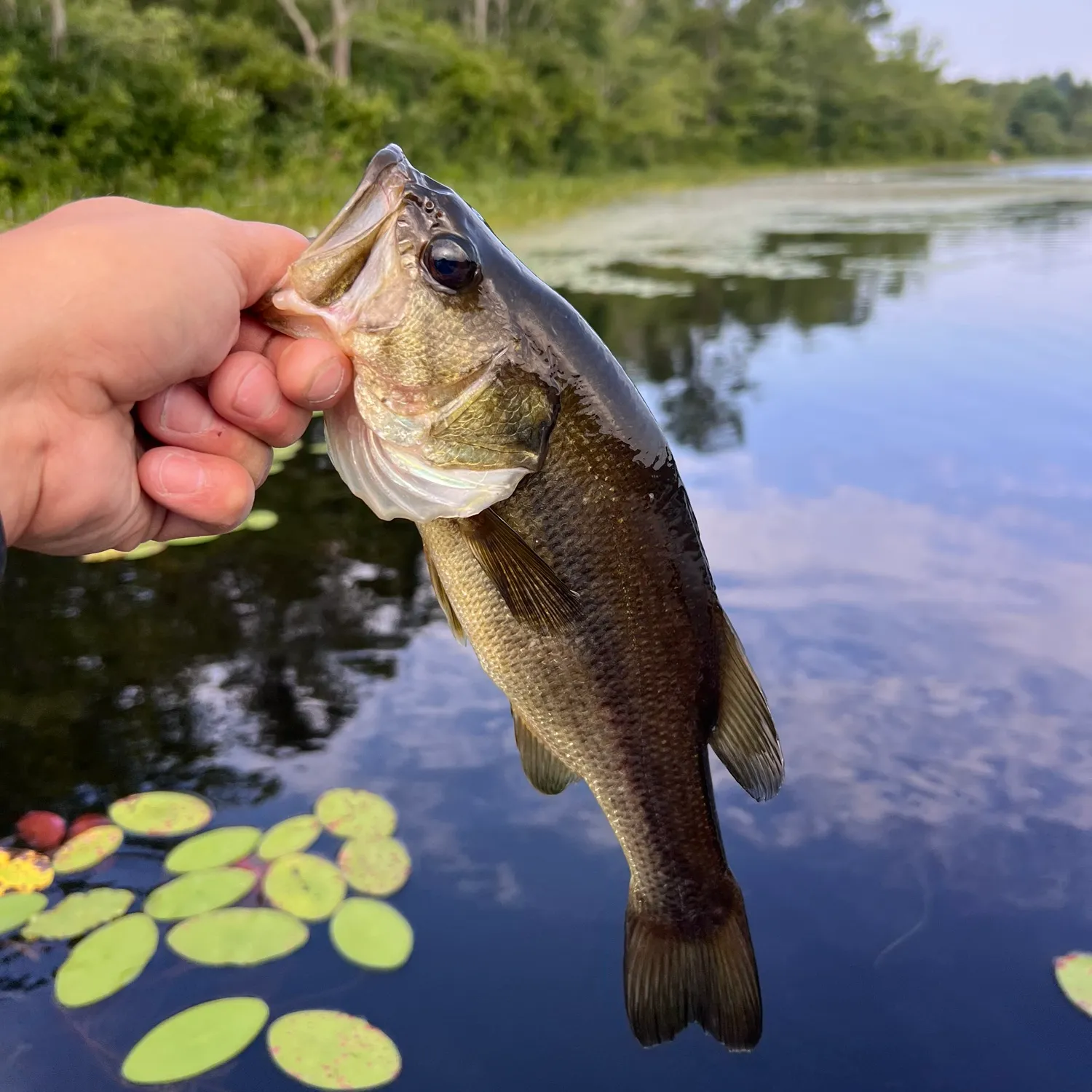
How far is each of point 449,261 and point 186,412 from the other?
0.60 meters

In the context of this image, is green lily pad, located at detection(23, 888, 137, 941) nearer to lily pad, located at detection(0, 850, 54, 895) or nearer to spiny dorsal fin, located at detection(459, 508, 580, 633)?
lily pad, located at detection(0, 850, 54, 895)

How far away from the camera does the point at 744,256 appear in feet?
43.2

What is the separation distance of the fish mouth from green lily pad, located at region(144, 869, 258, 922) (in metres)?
1.51

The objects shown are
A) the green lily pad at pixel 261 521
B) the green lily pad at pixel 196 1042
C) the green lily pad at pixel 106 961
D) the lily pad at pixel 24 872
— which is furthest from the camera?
the green lily pad at pixel 261 521

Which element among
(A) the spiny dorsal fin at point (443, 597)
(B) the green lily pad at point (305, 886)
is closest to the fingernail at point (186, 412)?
(A) the spiny dorsal fin at point (443, 597)

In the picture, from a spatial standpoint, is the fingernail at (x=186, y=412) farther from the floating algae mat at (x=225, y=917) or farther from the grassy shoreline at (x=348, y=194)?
the grassy shoreline at (x=348, y=194)

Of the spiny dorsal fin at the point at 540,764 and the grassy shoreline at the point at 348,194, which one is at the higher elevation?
the grassy shoreline at the point at 348,194

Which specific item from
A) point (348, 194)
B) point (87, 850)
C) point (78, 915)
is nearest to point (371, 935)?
point (78, 915)

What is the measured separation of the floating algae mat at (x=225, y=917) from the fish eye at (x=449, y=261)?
1575mm

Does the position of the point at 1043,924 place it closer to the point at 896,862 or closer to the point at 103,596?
the point at 896,862

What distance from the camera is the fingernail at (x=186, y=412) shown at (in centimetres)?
173

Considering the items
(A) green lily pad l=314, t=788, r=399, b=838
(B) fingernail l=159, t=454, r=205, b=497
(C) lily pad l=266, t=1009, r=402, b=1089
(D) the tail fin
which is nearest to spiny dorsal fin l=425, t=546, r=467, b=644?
(B) fingernail l=159, t=454, r=205, b=497

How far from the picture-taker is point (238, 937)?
7.34 feet

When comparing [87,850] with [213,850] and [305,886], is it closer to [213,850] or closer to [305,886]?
[213,850]
